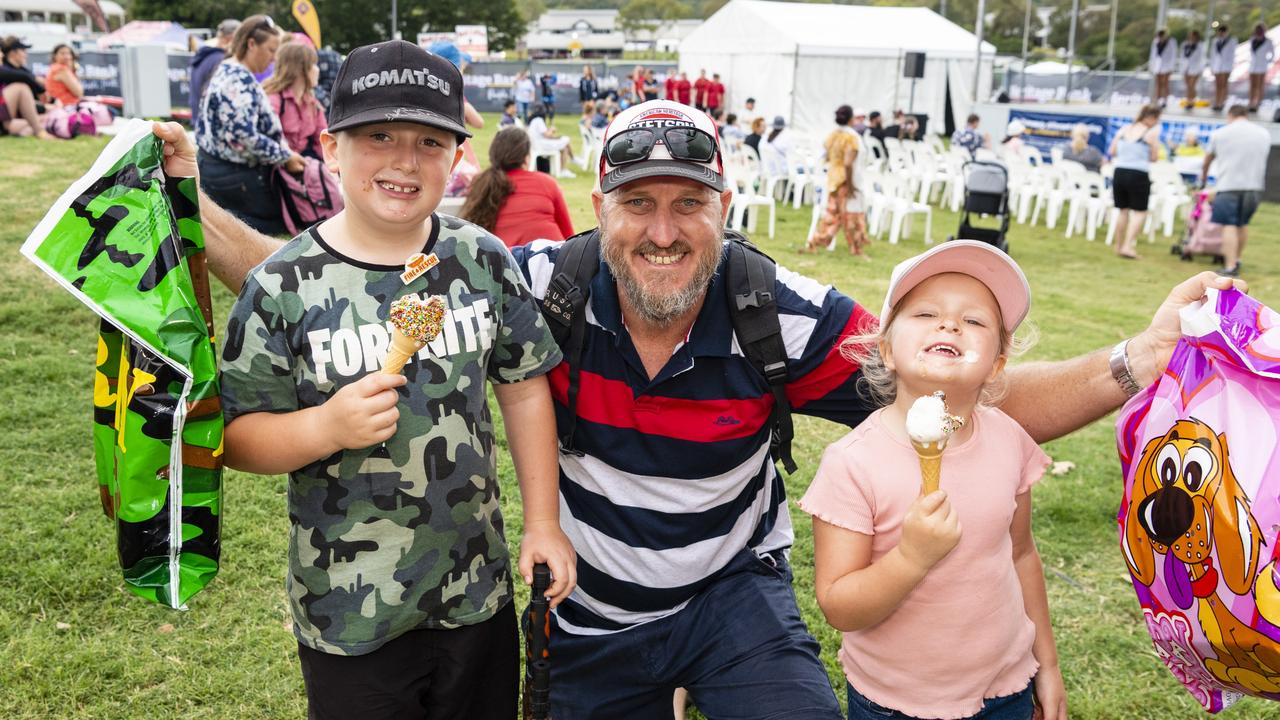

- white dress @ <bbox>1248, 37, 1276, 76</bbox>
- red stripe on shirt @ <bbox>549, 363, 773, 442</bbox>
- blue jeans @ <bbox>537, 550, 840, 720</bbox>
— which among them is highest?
white dress @ <bbox>1248, 37, 1276, 76</bbox>

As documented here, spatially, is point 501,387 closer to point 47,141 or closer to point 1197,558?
point 1197,558

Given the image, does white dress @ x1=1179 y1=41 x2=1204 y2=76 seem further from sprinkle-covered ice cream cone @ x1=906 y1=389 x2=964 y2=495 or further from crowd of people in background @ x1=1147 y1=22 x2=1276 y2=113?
sprinkle-covered ice cream cone @ x1=906 y1=389 x2=964 y2=495

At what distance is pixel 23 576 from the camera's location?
370cm

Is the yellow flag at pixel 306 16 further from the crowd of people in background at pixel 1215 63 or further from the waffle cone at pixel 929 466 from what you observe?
the crowd of people in background at pixel 1215 63

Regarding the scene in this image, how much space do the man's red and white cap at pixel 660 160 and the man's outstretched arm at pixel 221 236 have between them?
0.89 metres

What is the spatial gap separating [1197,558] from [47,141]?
54.2 feet

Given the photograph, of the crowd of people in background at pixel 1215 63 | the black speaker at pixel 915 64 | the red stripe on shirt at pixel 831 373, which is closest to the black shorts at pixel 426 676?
the red stripe on shirt at pixel 831 373

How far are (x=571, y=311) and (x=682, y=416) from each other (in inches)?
15.7

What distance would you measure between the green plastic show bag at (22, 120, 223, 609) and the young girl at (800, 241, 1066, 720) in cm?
127

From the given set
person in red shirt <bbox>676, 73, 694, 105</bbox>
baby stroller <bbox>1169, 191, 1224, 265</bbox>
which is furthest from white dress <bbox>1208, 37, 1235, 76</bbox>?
person in red shirt <bbox>676, 73, 694, 105</bbox>

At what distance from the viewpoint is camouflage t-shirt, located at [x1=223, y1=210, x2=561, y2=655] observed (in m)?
1.90

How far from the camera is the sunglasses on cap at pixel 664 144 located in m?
2.40

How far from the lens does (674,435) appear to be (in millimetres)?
2438

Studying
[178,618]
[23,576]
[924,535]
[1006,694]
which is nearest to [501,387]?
[924,535]
